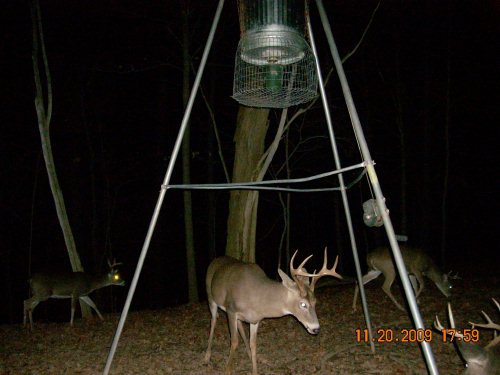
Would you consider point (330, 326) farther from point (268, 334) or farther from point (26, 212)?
point (26, 212)

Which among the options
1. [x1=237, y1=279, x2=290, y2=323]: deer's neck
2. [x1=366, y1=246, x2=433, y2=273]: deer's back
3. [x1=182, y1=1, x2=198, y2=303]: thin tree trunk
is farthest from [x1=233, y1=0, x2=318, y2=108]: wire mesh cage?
[x1=182, y1=1, x2=198, y2=303]: thin tree trunk

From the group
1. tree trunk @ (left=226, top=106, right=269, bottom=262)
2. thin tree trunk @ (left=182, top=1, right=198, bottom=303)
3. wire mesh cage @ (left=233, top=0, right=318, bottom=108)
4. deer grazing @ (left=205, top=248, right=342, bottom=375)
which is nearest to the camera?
wire mesh cage @ (left=233, top=0, right=318, bottom=108)

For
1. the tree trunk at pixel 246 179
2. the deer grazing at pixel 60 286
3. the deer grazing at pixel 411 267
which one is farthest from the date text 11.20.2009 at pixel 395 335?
the deer grazing at pixel 60 286

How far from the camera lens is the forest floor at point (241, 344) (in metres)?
5.33

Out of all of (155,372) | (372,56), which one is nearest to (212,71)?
(372,56)

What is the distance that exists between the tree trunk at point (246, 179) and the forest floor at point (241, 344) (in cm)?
134

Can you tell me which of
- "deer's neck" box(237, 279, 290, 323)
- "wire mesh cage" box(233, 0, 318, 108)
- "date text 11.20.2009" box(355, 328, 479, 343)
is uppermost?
"wire mesh cage" box(233, 0, 318, 108)

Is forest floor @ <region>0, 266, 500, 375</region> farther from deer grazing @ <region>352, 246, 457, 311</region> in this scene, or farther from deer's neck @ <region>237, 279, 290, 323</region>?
deer's neck @ <region>237, 279, 290, 323</region>

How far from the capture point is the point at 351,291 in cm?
981

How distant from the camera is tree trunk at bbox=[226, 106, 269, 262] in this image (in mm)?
8156

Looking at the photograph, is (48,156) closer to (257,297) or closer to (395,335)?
(257,297)

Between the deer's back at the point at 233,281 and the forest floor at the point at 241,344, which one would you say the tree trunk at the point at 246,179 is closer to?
the forest floor at the point at 241,344

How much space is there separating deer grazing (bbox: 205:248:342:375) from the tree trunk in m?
2.07

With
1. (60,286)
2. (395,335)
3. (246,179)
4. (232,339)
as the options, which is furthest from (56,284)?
(395,335)
